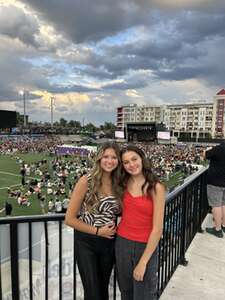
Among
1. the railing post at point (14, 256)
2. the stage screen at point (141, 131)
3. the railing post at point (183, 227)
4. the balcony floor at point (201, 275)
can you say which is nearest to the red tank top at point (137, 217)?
the railing post at point (14, 256)

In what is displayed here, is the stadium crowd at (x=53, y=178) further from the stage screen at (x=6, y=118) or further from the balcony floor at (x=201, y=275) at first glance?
the stage screen at (x=6, y=118)

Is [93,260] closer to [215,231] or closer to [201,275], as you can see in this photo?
[201,275]

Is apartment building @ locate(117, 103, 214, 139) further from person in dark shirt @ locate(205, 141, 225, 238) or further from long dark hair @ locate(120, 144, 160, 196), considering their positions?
long dark hair @ locate(120, 144, 160, 196)

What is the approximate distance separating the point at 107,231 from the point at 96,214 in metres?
0.15

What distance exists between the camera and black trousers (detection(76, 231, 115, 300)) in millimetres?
2432

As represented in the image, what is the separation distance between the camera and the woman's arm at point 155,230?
7.59ft

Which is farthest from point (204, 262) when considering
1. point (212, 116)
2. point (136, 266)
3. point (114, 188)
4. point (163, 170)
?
point (212, 116)

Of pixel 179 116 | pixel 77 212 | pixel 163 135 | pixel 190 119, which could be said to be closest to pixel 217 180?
pixel 77 212

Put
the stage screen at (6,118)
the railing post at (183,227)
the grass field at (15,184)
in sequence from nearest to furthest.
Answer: the railing post at (183,227) < the grass field at (15,184) < the stage screen at (6,118)

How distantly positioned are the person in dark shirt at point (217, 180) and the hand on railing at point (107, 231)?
2.87m

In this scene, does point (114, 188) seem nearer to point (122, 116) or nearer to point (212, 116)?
point (212, 116)

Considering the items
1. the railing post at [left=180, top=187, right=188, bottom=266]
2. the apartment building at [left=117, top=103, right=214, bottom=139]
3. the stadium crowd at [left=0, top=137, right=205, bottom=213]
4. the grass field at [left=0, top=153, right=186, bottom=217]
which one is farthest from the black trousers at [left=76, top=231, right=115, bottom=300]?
the apartment building at [left=117, top=103, right=214, bottom=139]

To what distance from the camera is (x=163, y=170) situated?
3684cm

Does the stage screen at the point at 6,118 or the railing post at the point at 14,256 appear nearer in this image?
the railing post at the point at 14,256
